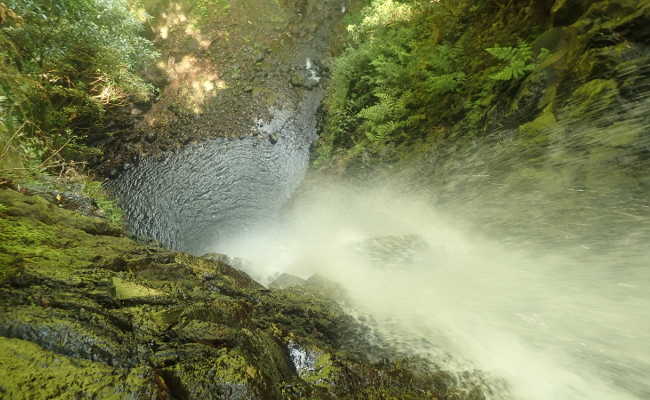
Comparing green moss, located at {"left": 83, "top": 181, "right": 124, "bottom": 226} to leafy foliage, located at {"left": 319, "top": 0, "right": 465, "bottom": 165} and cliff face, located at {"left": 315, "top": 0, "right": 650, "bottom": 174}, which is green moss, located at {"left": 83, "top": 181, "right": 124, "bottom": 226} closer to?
cliff face, located at {"left": 315, "top": 0, "right": 650, "bottom": 174}

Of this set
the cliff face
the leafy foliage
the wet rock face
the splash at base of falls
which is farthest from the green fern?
the wet rock face

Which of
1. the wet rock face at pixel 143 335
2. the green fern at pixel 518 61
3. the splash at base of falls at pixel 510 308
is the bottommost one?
the wet rock face at pixel 143 335

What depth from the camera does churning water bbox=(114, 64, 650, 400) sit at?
12.4ft

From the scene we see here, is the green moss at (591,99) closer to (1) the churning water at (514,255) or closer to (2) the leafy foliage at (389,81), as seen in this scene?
(1) the churning water at (514,255)

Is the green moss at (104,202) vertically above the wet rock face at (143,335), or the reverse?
the wet rock face at (143,335)

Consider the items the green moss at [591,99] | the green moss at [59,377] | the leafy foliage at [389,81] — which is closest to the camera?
the green moss at [59,377]

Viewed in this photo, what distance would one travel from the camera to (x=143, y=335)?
9.00ft

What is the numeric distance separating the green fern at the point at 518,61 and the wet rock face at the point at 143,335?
533 centimetres

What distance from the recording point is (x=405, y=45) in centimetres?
960

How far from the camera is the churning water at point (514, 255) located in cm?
377

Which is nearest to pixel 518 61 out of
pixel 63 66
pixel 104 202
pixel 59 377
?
pixel 59 377

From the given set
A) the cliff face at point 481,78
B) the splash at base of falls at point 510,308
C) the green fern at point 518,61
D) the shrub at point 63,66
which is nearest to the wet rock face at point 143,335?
the splash at base of falls at point 510,308

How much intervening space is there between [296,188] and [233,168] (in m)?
2.66

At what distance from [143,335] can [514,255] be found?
221 inches
